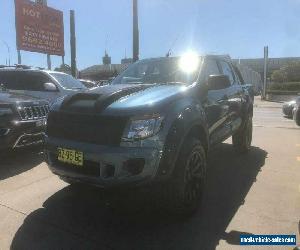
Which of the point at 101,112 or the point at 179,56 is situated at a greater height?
the point at 179,56

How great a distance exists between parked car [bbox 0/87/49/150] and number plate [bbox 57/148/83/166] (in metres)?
2.12

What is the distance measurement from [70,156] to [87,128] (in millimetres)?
341

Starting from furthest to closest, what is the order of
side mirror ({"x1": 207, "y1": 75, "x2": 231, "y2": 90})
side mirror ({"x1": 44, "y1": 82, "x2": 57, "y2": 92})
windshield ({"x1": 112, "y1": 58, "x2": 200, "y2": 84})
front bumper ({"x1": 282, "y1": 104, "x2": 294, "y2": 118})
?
front bumper ({"x1": 282, "y1": 104, "x2": 294, "y2": 118}) → side mirror ({"x1": 44, "y1": 82, "x2": 57, "y2": 92}) → windshield ({"x1": 112, "y1": 58, "x2": 200, "y2": 84}) → side mirror ({"x1": 207, "y1": 75, "x2": 231, "y2": 90})

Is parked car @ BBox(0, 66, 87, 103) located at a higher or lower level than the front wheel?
higher

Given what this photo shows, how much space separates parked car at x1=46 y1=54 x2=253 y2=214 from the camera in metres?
3.44

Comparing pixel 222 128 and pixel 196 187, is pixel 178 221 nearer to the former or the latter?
pixel 196 187

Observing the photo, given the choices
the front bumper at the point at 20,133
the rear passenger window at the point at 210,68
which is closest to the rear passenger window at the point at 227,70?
the rear passenger window at the point at 210,68

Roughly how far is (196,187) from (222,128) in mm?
1568

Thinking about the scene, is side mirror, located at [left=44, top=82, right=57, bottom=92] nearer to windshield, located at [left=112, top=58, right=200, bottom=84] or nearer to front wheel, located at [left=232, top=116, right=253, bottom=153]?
windshield, located at [left=112, top=58, right=200, bottom=84]

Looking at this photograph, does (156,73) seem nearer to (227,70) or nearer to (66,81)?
(227,70)

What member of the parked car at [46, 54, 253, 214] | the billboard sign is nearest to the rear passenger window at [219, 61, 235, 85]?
the parked car at [46, 54, 253, 214]

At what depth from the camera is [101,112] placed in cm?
360

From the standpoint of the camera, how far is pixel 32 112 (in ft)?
20.4

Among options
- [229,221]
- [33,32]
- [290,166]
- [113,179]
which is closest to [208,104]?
[229,221]
